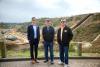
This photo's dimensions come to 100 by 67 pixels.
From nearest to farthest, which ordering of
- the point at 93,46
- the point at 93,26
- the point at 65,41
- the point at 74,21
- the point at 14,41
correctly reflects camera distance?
the point at 65,41, the point at 93,46, the point at 14,41, the point at 93,26, the point at 74,21

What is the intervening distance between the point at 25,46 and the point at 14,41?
2.72ft

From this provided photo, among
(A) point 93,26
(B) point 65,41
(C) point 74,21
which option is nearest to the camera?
(B) point 65,41

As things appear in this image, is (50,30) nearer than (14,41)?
Yes

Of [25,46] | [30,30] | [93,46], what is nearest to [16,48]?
[25,46]

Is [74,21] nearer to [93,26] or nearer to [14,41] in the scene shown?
[93,26]

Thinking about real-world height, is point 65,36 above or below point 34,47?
above

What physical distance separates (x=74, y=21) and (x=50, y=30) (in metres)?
11.3

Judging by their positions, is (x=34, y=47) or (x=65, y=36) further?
(x=34, y=47)

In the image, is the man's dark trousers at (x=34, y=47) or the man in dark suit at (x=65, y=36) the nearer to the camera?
the man in dark suit at (x=65, y=36)

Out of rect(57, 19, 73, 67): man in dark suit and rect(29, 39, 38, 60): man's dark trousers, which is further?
rect(29, 39, 38, 60): man's dark trousers

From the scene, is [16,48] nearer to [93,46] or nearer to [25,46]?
[25,46]

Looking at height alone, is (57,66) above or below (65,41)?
below

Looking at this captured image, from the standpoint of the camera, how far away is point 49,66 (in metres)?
11.0

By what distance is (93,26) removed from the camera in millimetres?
19359
